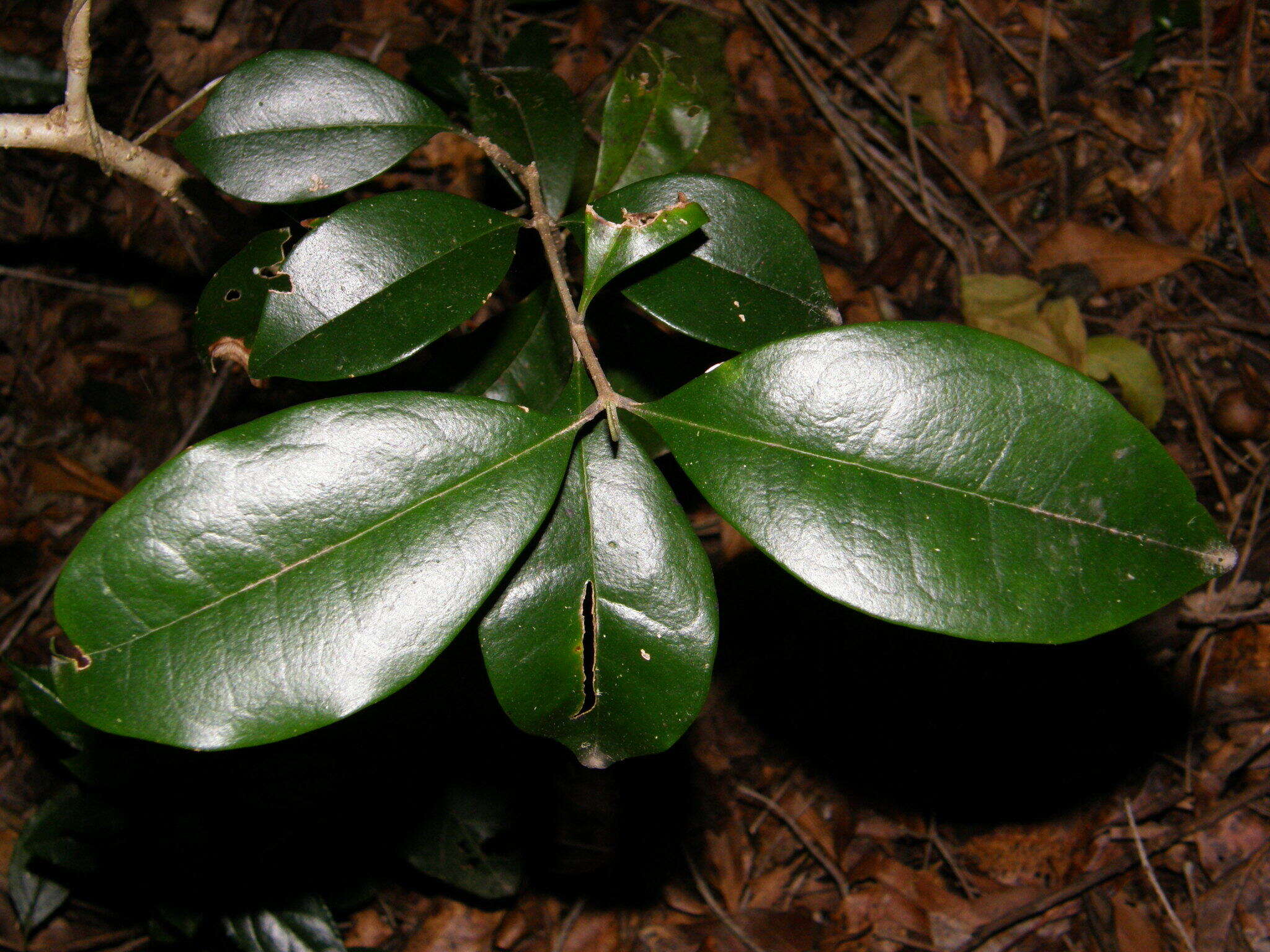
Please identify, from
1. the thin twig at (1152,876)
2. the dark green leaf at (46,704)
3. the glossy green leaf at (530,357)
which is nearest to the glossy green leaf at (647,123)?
the glossy green leaf at (530,357)

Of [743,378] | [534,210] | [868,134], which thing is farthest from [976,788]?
[868,134]

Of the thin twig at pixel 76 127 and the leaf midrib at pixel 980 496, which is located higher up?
the thin twig at pixel 76 127

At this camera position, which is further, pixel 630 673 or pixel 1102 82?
pixel 1102 82

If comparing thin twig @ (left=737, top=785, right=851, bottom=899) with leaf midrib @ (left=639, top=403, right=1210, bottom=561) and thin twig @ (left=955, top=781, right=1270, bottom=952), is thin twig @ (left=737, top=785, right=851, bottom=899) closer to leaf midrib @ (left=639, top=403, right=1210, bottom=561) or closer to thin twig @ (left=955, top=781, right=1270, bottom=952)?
thin twig @ (left=955, top=781, right=1270, bottom=952)

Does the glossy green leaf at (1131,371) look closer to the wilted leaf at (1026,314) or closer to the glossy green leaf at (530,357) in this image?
the wilted leaf at (1026,314)

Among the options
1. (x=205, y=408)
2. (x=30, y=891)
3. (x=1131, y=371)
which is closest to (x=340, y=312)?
(x=205, y=408)

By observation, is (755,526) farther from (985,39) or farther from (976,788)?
(985,39)
